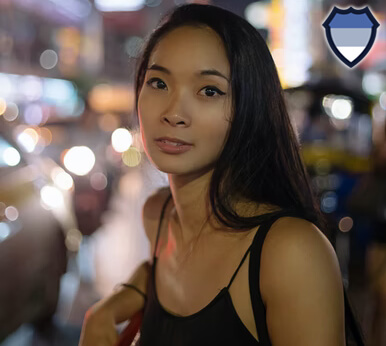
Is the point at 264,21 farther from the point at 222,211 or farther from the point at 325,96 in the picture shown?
the point at 222,211

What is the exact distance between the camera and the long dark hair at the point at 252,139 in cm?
142

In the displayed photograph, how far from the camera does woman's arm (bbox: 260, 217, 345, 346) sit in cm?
122

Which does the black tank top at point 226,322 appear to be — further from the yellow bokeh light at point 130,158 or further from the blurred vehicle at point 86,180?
the yellow bokeh light at point 130,158

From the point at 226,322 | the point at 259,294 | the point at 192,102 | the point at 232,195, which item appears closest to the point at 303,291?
the point at 259,294

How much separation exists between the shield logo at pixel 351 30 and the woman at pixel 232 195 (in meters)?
0.18

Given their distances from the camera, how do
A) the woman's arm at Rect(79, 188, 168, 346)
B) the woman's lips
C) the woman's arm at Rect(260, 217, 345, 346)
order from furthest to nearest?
1. the woman's arm at Rect(79, 188, 168, 346)
2. the woman's lips
3. the woman's arm at Rect(260, 217, 345, 346)

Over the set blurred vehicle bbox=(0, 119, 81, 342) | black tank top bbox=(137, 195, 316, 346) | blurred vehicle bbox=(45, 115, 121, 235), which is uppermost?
black tank top bbox=(137, 195, 316, 346)

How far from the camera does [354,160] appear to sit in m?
6.30

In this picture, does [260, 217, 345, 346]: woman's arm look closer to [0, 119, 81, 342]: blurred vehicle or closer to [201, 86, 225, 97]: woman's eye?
[201, 86, 225, 97]: woman's eye

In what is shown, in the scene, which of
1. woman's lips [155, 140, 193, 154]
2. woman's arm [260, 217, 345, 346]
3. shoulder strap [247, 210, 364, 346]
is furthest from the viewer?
woman's lips [155, 140, 193, 154]

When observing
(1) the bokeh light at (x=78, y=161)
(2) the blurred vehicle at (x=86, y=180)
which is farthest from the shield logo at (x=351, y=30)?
(1) the bokeh light at (x=78, y=161)

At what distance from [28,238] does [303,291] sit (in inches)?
115

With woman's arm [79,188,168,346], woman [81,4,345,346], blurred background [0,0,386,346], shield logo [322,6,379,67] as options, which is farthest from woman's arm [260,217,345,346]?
woman's arm [79,188,168,346]

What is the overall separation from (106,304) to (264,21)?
556 inches
